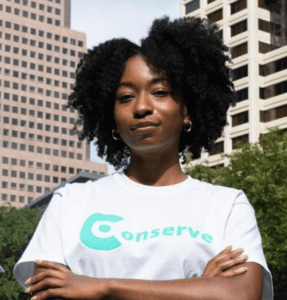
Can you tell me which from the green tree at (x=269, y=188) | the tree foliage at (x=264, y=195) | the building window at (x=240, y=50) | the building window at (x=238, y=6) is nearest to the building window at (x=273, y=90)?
the building window at (x=240, y=50)

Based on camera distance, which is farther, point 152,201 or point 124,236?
point 152,201

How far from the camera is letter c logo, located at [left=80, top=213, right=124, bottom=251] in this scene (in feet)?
10.1

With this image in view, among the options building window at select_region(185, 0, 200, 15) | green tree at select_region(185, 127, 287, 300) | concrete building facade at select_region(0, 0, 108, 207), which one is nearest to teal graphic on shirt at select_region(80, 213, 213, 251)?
green tree at select_region(185, 127, 287, 300)

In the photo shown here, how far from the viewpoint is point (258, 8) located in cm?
6988

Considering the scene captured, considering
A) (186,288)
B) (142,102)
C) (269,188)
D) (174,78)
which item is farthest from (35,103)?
(186,288)

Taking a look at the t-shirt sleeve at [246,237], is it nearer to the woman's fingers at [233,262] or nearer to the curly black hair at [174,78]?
the woman's fingers at [233,262]

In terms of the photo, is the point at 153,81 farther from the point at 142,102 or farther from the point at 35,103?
the point at 35,103

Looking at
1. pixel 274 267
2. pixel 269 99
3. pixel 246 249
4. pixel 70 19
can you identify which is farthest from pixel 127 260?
pixel 70 19

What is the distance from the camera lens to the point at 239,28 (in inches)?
2776

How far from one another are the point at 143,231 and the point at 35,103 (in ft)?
475

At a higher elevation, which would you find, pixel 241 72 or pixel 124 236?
pixel 241 72

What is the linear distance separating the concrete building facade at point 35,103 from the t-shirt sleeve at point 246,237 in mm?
137262

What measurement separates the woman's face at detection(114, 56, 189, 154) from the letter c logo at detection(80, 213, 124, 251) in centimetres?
40

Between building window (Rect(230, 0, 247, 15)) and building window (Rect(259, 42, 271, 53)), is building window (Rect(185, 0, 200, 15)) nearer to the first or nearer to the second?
building window (Rect(230, 0, 247, 15))
